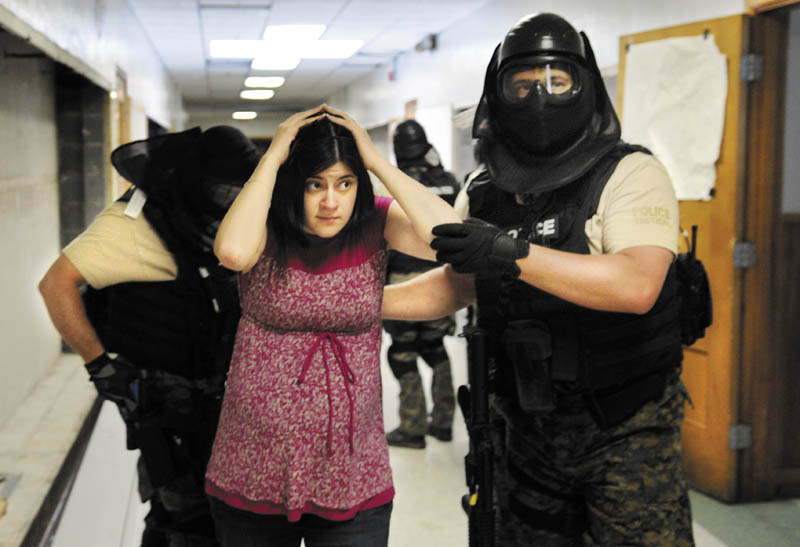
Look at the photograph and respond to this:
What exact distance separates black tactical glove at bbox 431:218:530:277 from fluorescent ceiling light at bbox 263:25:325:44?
7.25 meters

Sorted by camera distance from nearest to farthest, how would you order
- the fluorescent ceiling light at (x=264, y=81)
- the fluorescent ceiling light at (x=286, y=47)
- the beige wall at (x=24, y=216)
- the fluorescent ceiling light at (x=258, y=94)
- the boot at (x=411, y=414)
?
the beige wall at (x=24, y=216) < the boot at (x=411, y=414) < the fluorescent ceiling light at (x=286, y=47) < the fluorescent ceiling light at (x=264, y=81) < the fluorescent ceiling light at (x=258, y=94)

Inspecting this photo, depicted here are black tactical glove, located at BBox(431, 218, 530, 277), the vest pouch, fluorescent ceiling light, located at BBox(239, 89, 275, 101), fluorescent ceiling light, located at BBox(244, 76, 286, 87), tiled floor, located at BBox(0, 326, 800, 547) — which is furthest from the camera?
fluorescent ceiling light, located at BBox(239, 89, 275, 101)

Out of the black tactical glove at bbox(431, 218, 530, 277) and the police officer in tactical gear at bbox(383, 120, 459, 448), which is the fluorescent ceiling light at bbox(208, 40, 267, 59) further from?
the black tactical glove at bbox(431, 218, 530, 277)

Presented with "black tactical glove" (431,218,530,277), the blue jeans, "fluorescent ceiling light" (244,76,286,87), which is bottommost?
the blue jeans

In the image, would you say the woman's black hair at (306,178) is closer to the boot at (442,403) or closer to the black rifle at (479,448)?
the black rifle at (479,448)

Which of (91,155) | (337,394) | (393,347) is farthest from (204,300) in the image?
(91,155)

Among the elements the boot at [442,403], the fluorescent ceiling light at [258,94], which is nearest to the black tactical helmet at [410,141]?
the boot at [442,403]

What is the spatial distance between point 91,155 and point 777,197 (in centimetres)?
429

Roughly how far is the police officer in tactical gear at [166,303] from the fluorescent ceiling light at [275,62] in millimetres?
8397

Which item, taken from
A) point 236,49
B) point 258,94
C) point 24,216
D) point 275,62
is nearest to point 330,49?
point 236,49

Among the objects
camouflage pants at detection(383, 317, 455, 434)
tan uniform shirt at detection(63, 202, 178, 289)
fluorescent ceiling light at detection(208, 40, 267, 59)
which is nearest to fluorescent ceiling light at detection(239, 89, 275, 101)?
fluorescent ceiling light at detection(208, 40, 267, 59)

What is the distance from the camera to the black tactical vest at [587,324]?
1641 mm

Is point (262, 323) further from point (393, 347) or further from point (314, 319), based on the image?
point (393, 347)

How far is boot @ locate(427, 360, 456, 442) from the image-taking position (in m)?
4.19
